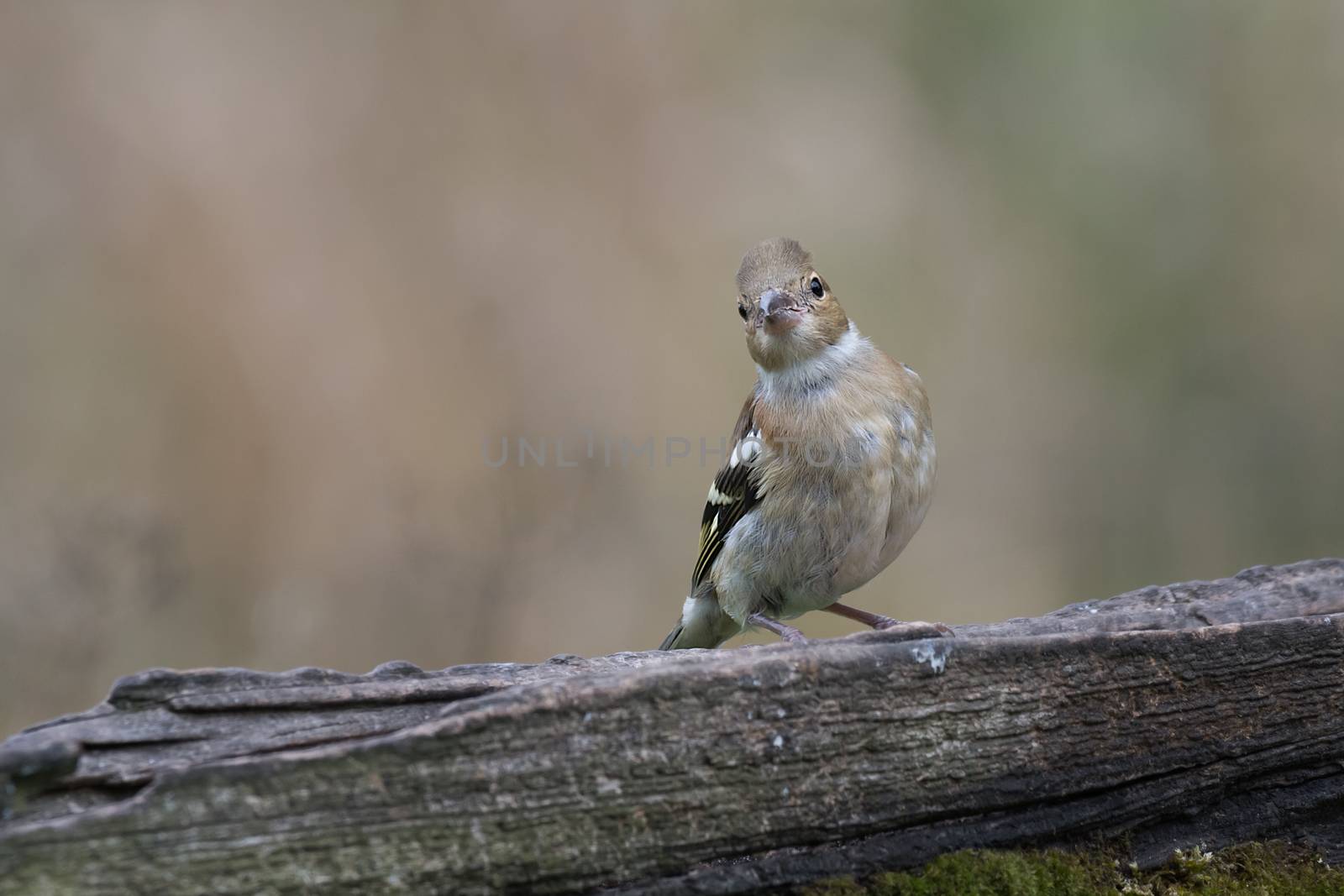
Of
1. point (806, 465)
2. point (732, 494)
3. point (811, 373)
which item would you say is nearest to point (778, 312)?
point (811, 373)

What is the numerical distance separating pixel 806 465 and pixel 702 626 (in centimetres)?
113

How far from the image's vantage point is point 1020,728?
296 centimetres

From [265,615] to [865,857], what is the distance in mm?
4290

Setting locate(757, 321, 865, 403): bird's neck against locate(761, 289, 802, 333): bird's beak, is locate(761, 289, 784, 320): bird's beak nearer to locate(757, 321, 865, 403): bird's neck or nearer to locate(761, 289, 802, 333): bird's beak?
locate(761, 289, 802, 333): bird's beak

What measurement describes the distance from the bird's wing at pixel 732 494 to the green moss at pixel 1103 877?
1.97 meters

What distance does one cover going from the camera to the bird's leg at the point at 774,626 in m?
4.35

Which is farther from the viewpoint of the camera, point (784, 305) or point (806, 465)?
point (784, 305)

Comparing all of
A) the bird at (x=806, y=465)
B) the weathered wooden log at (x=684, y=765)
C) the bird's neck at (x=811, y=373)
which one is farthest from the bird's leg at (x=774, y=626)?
the weathered wooden log at (x=684, y=765)

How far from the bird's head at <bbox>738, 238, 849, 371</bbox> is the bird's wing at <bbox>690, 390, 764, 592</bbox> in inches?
11.5

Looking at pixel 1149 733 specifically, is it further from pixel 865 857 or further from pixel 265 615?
pixel 265 615

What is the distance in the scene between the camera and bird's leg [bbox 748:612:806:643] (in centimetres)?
435

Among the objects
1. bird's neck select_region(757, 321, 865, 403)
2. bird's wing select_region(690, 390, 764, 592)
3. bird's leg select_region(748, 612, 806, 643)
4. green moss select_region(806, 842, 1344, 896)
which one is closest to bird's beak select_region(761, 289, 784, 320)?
bird's neck select_region(757, 321, 865, 403)

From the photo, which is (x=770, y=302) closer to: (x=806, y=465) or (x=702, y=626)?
(x=806, y=465)

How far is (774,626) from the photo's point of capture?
14.9 feet
